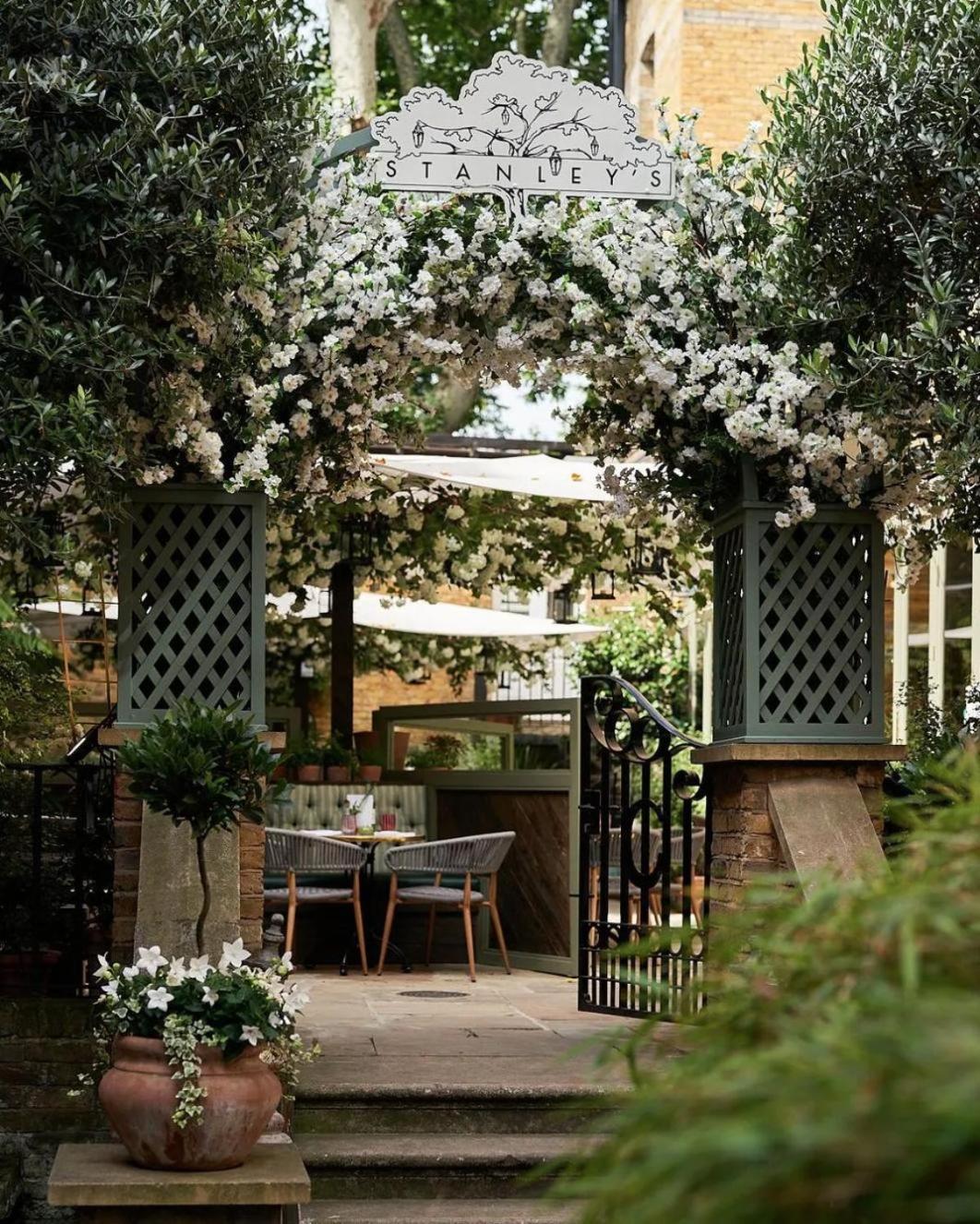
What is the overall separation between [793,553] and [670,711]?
12.9 metres

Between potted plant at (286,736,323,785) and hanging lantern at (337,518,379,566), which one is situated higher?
hanging lantern at (337,518,379,566)

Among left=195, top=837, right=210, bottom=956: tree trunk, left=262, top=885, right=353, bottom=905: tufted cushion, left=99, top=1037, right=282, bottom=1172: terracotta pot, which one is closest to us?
left=99, top=1037, right=282, bottom=1172: terracotta pot

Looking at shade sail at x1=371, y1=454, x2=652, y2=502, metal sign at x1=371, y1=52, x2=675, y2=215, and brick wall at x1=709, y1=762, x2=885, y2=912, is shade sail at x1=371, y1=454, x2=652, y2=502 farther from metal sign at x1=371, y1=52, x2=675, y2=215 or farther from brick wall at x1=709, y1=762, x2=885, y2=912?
brick wall at x1=709, y1=762, x2=885, y2=912

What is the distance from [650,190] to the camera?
6.49 m

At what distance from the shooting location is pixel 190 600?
6109mm

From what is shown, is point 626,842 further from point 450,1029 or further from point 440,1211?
point 440,1211

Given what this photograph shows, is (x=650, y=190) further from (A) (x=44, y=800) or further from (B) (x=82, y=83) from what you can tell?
(A) (x=44, y=800)

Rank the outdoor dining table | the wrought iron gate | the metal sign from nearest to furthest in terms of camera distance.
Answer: the metal sign
the wrought iron gate
the outdoor dining table

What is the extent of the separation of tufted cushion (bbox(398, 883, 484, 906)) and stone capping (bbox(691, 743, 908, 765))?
3.33 m

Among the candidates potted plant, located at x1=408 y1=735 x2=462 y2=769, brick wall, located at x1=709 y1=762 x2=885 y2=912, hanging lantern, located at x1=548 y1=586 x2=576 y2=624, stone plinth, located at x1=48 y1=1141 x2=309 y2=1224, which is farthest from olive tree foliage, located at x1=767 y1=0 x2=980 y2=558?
hanging lantern, located at x1=548 y1=586 x2=576 y2=624

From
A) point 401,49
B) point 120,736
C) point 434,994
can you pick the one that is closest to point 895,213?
point 120,736

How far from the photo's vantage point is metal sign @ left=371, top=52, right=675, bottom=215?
6430 mm

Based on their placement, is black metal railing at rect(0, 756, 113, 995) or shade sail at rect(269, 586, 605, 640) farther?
shade sail at rect(269, 586, 605, 640)

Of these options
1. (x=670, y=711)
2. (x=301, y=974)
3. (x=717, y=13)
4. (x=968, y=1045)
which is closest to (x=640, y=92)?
(x=717, y=13)
